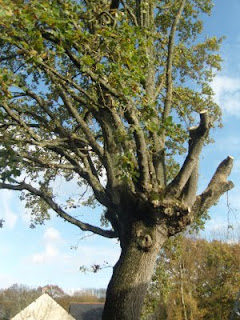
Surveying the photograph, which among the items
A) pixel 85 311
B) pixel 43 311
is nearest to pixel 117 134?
pixel 43 311

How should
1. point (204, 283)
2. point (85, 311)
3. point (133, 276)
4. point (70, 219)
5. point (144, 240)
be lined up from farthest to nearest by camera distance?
point (85, 311)
point (204, 283)
point (70, 219)
point (144, 240)
point (133, 276)

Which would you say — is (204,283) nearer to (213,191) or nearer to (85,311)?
(85,311)

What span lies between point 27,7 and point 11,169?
252 centimetres

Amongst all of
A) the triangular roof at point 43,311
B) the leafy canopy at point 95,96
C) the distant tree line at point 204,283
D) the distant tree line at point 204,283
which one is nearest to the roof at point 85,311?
the distant tree line at point 204,283

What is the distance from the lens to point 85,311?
54250 mm

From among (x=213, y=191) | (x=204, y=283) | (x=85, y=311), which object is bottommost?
(x=85, y=311)

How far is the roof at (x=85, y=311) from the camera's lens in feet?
173

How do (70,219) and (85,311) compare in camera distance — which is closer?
(70,219)

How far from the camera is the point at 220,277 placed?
3844 centimetres

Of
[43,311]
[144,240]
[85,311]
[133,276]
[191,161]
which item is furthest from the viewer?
[85,311]

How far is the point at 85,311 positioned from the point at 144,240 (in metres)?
51.0

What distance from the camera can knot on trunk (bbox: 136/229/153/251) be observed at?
7301 millimetres

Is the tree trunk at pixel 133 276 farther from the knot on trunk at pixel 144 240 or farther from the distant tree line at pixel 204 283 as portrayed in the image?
the distant tree line at pixel 204 283

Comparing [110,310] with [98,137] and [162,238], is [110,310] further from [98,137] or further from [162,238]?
[98,137]
